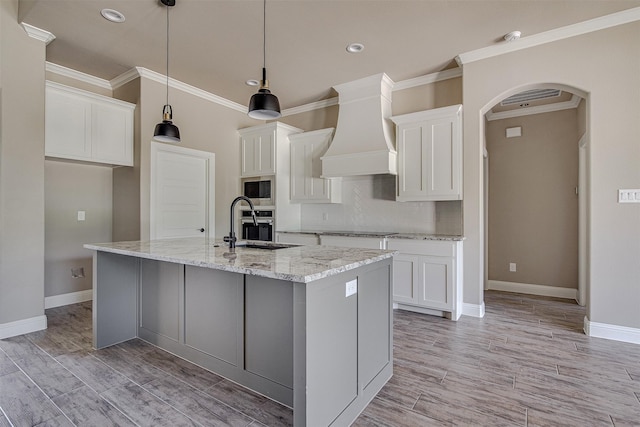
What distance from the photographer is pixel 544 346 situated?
278 cm

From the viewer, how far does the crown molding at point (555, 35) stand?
285 centimetres

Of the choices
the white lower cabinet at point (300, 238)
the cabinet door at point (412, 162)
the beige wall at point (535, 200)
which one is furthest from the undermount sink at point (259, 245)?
the beige wall at point (535, 200)

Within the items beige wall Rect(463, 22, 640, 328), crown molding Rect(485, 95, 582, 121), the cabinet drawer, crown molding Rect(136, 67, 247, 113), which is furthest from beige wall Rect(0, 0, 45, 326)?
crown molding Rect(485, 95, 582, 121)

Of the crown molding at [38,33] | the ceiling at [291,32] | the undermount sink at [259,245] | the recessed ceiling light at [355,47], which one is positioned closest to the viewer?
the undermount sink at [259,245]

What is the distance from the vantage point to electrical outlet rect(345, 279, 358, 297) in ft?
5.73

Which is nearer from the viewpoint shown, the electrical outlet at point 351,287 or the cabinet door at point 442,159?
the electrical outlet at point 351,287

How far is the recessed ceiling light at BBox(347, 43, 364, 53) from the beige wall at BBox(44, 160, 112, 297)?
3489mm

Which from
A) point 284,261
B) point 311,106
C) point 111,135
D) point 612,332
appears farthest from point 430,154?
point 111,135

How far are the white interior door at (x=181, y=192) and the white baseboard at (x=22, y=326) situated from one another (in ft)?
4.43

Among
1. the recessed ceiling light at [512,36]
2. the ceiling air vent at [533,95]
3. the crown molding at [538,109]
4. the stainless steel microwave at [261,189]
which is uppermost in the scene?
the recessed ceiling light at [512,36]

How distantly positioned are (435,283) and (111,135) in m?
4.19

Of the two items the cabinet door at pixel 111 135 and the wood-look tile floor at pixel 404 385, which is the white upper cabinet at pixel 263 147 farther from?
the wood-look tile floor at pixel 404 385

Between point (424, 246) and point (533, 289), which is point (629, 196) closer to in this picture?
point (424, 246)

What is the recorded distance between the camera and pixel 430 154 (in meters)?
3.72
